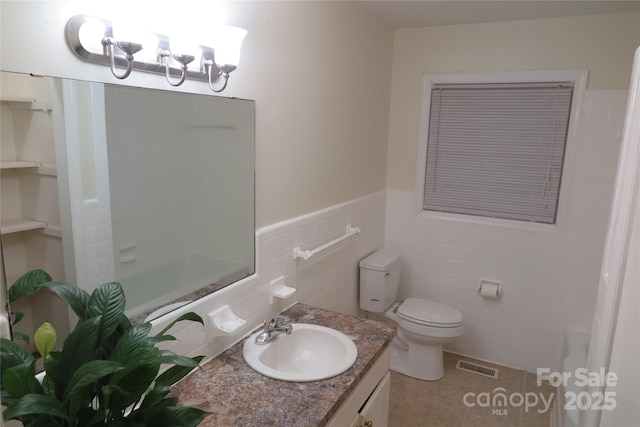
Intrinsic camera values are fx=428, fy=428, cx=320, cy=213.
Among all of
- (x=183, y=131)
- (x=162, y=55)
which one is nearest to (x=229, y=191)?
(x=183, y=131)

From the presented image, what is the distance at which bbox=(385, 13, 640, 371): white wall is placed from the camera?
2695 mm

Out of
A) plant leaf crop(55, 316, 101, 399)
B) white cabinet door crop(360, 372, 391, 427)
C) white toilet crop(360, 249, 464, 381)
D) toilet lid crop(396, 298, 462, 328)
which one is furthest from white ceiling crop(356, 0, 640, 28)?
plant leaf crop(55, 316, 101, 399)

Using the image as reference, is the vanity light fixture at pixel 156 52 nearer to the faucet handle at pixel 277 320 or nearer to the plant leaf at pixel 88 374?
the plant leaf at pixel 88 374

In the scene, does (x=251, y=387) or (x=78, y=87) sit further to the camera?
(x=251, y=387)

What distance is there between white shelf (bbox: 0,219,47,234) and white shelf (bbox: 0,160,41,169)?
0.13 m

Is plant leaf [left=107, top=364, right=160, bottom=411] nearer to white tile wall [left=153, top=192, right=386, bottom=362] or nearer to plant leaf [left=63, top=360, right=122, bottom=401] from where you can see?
plant leaf [left=63, top=360, right=122, bottom=401]

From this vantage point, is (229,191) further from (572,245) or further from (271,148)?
(572,245)

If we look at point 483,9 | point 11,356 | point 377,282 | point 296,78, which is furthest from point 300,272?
point 483,9

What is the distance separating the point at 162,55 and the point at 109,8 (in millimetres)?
191

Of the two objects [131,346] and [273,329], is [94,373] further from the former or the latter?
[273,329]

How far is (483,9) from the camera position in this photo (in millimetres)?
2652

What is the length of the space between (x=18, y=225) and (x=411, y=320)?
245 centimetres

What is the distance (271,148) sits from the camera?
199cm

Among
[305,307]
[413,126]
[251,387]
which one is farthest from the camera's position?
[413,126]
